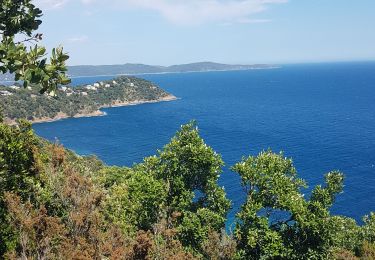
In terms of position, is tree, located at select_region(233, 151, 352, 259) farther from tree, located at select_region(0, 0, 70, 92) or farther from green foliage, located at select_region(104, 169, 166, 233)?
tree, located at select_region(0, 0, 70, 92)

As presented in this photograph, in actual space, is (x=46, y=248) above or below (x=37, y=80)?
below

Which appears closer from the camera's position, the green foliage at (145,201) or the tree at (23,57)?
the tree at (23,57)

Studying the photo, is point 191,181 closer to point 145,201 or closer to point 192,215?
point 192,215

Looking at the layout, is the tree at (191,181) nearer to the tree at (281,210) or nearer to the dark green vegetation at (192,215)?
the dark green vegetation at (192,215)

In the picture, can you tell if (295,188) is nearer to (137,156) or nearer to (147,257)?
(147,257)

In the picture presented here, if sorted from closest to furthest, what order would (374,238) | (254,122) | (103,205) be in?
1. (103,205)
2. (374,238)
3. (254,122)

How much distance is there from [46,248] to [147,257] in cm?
445

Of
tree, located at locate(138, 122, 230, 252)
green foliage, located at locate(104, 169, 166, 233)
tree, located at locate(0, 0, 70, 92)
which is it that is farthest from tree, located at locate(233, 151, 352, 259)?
tree, located at locate(0, 0, 70, 92)

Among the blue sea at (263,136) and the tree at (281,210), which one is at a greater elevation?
the tree at (281,210)

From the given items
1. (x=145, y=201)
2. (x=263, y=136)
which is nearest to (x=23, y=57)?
(x=145, y=201)

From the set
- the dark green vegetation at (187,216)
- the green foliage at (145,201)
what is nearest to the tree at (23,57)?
the dark green vegetation at (187,216)

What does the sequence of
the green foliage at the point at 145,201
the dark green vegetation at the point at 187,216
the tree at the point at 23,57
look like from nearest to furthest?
the tree at the point at 23,57 < the dark green vegetation at the point at 187,216 < the green foliage at the point at 145,201

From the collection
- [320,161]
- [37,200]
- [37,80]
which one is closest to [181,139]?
[37,200]

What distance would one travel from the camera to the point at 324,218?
19.2 metres
